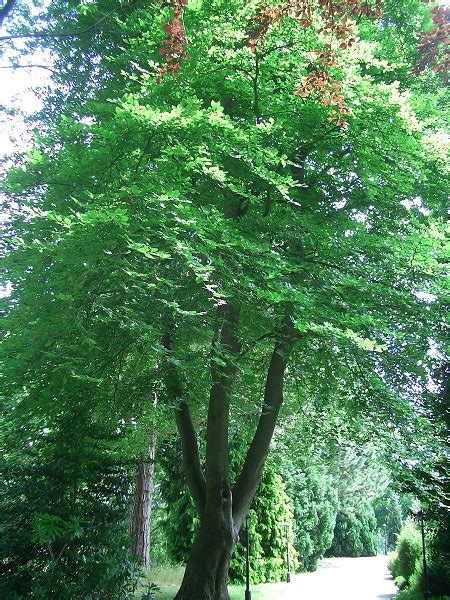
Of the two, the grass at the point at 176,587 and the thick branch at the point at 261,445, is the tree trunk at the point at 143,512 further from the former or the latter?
the thick branch at the point at 261,445

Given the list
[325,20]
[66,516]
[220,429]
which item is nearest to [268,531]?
[220,429]

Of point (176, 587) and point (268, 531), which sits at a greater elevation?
point (268, 531)

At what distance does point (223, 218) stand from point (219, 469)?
4061 mm

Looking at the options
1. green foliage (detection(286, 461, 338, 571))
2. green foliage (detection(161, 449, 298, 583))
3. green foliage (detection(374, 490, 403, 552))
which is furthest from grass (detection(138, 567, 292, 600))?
green foliage (detection(374, 490, 403, 552))

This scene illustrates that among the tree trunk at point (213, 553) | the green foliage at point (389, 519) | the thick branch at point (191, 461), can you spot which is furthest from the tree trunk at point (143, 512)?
the green foliage at point (389, 519)

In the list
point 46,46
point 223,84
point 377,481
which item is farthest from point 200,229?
point 377,481

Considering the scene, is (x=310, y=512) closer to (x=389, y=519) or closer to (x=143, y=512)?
(x=143, y=512)

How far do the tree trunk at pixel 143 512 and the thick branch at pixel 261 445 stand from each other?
3.97 meters

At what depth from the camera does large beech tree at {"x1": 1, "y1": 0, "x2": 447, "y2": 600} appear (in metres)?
5.25

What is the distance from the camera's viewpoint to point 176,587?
453 inches

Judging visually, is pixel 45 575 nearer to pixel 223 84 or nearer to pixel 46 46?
pixel 223 84

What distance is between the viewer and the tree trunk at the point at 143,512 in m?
12.2

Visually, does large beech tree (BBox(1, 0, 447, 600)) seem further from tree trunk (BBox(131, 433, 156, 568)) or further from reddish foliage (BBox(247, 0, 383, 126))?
tree trunk (BBox(131, 433, 156, 568))

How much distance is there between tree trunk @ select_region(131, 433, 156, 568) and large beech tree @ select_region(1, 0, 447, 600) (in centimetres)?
459
